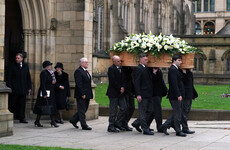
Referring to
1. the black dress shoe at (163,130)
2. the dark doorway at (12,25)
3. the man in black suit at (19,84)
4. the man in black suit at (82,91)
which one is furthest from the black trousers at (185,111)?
the dark doorway at (12,25)

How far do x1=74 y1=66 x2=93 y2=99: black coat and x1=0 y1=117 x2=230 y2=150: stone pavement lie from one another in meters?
0.93

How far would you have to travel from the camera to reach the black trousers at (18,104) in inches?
566

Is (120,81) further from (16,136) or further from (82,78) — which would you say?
(16,136)

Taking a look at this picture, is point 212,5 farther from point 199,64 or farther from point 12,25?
point 12,25

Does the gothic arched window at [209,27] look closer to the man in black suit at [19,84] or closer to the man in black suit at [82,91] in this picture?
the man in black suit at [19,84]

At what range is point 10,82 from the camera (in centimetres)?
1414

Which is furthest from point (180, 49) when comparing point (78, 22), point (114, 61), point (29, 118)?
point (29, 118)

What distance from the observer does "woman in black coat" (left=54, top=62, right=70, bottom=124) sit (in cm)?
1448

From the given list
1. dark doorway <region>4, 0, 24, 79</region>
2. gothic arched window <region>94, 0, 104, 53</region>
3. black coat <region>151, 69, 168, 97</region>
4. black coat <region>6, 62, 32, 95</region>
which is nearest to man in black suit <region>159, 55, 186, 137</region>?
black coat <region>151, 69, 168, 97</region>

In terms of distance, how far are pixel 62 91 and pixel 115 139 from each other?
11.5 ft

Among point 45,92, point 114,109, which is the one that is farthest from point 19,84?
point 114,109

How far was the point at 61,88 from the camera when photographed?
14438 mm

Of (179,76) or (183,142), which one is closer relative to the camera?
(183,142)

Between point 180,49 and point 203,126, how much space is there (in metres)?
2.57
